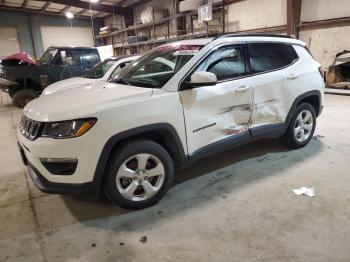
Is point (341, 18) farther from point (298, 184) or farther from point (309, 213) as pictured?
point (309, 213)

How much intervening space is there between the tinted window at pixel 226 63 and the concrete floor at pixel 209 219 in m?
1.13

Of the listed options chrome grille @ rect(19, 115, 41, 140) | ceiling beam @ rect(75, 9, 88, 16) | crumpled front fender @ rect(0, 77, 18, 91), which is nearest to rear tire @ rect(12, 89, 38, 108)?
crumpled front fender @ rect(0, 77, 18, 91)

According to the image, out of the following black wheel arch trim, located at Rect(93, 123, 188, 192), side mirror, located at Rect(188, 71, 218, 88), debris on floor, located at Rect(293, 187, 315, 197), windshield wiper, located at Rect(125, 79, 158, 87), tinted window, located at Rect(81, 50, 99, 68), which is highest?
tinted window, located at Rect(81, 50, 99, 68)

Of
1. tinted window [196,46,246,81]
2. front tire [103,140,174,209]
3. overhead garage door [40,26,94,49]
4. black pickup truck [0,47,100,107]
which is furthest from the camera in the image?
overhead garage door [40,26,94,49]

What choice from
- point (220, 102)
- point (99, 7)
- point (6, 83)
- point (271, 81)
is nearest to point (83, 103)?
point (220, 102)

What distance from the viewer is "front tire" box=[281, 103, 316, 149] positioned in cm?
364

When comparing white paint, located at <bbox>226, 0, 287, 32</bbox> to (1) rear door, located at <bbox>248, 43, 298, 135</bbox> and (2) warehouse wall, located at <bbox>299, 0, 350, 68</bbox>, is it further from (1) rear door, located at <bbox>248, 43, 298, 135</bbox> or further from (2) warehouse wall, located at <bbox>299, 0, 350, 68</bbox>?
(1) rear door, located at <bbox>248, 43, 298, 135</bbox>

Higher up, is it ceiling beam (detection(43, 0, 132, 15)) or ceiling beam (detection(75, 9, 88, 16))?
ceiling beam (detection(75, 9, 88, 16))

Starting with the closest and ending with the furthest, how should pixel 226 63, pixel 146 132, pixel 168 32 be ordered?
pixel 146 132
pixel 226 63
pixel 168 32

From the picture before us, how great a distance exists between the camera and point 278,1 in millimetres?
8969

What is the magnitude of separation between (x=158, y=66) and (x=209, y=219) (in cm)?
175

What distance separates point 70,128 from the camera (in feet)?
7.11

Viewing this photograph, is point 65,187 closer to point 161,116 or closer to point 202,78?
point 161,116

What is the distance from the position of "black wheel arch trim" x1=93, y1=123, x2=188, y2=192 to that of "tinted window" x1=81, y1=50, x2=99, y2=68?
24.2 ft
